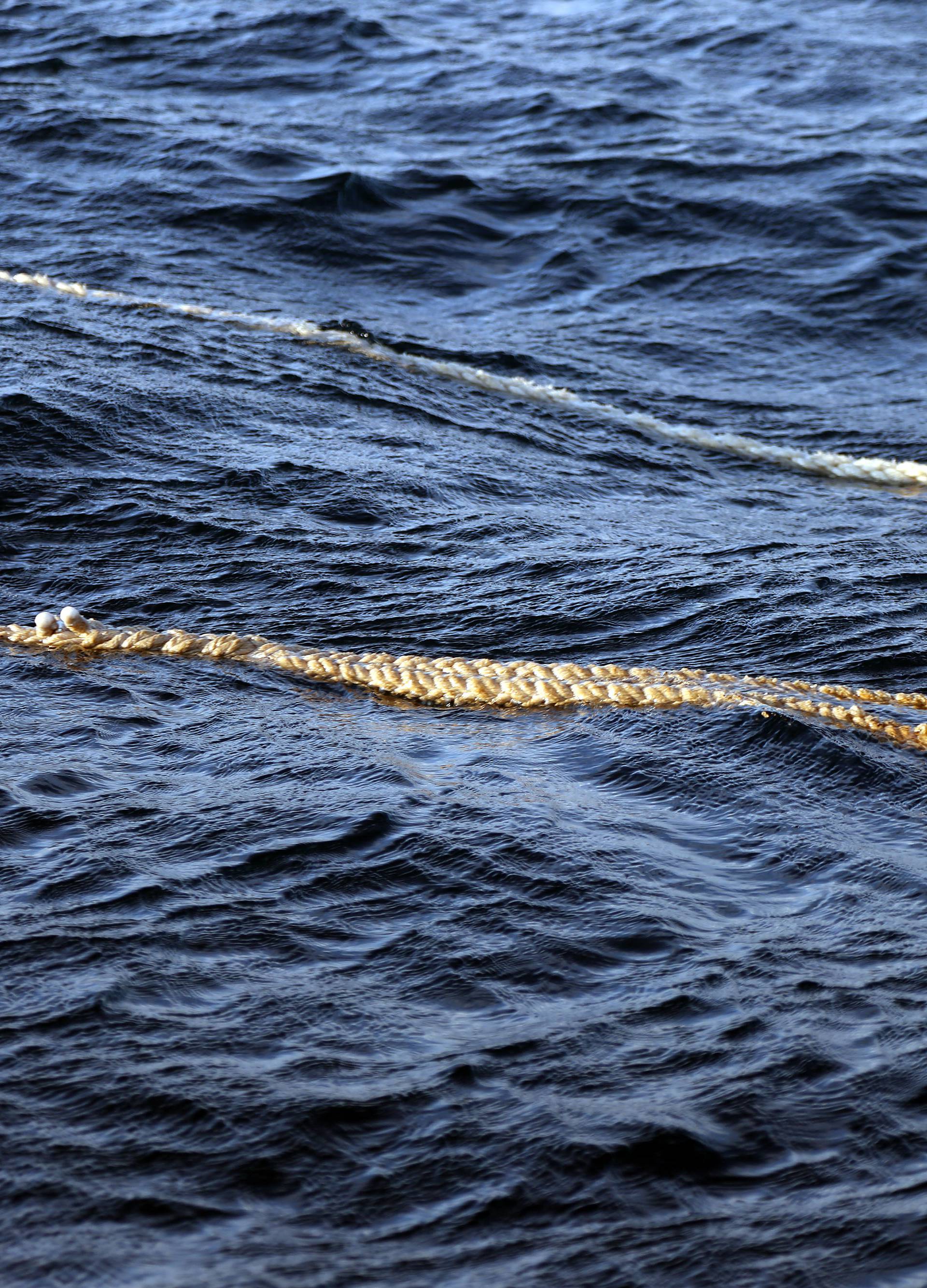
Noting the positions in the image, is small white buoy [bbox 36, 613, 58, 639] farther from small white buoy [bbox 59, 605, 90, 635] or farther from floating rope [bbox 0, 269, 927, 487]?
floating rope [bbox 0, 269, 927, 487]

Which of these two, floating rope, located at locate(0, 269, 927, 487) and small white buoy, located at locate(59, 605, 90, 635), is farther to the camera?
floating rope, located at locate(0, 269, 927, 487)

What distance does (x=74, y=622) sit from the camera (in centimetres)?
485

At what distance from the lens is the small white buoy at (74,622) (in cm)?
484

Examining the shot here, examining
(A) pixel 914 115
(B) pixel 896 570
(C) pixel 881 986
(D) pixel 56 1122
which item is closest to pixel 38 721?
(D) pixel 56 1122

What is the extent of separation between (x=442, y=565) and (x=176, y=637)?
52.6 inches

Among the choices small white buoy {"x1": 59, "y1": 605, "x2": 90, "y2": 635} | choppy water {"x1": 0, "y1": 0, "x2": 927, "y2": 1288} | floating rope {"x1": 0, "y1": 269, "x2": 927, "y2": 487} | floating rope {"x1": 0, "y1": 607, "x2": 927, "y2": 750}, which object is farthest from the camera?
floating rope {"x1": 0, "y1": 269, "x2": 927, "y2": 487}

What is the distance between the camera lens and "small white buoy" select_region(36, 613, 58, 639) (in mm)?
4840

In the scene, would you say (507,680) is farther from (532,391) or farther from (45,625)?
(532,391)

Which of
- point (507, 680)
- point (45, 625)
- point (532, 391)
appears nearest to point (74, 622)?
point (45, 625)

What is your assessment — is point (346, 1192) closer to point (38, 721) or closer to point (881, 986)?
point (881, 986)

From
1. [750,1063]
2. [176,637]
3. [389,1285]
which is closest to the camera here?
[389,1285]

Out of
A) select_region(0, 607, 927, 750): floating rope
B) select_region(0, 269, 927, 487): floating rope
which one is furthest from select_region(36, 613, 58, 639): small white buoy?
select_region(0, 269, 927, 487): floating rope

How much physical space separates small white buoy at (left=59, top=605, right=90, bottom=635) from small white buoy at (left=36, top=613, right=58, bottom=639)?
0.11 feet

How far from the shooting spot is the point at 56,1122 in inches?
106
